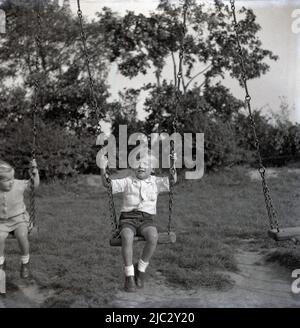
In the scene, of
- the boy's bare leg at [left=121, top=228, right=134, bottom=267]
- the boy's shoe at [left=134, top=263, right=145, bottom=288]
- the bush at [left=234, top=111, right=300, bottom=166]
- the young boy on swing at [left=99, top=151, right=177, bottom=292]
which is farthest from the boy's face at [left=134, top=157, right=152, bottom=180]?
the bush at [left=234, top=111, right=300, bottom=166]

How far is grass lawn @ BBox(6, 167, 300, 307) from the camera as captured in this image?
5734 millimetres

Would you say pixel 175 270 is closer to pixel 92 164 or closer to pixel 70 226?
pixel 70 226

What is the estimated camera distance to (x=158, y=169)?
41.7ft

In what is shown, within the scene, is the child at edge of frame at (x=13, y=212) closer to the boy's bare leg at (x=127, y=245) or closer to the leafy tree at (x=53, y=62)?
the boy's bare leg at (x=127, y=245)

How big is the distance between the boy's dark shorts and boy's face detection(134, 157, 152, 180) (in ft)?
1.01

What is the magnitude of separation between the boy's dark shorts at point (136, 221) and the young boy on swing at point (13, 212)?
2.65ft

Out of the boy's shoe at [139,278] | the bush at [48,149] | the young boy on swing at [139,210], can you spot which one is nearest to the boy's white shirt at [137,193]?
the young boy on swing at [139,210]

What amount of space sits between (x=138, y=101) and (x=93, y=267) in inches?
342

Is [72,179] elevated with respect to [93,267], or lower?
elevated

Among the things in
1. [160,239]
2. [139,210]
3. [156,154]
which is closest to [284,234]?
[160,239]

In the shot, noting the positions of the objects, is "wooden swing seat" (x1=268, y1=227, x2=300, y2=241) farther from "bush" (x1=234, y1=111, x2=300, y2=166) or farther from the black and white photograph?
"bush" (x1=234, y1=111, x2=300, y2=166)

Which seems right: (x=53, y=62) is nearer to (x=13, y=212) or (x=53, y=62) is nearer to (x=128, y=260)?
(x=13, y=212)

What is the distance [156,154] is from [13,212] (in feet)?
27.6
